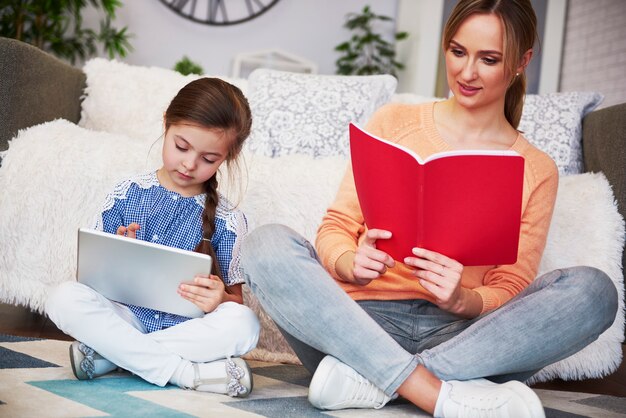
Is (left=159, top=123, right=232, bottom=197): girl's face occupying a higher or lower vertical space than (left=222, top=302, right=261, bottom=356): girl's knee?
higher

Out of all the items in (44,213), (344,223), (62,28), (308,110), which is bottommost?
(44,213)

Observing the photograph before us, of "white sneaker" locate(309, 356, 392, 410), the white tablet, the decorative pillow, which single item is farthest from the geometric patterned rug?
the decorative pillow

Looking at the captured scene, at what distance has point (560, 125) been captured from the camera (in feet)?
6.97

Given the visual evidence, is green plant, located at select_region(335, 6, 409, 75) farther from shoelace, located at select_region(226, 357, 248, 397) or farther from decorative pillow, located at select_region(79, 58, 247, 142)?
shoelace, located at select_region(226, 357, 248, 397)

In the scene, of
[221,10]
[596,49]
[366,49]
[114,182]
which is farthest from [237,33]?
[114,182]

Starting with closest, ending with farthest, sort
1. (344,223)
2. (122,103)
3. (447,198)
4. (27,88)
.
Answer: (447,198)
(344,223)
(27,88)
(122,103)

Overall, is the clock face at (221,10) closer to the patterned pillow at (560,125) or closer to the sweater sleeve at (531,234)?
the patterned pillow at (560,125)

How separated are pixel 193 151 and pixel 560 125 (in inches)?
46.1

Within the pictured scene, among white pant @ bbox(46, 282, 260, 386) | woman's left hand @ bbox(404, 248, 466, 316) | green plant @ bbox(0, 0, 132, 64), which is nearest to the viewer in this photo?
woman's left hand @ bbox(404, 248, 466, 316)

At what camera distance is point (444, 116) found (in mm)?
1455

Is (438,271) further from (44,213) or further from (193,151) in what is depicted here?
(44,213)

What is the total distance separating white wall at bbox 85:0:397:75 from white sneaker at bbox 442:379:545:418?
148 inches

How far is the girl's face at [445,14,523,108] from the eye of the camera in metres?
1.31

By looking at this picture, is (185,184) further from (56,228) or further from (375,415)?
(375,415)
